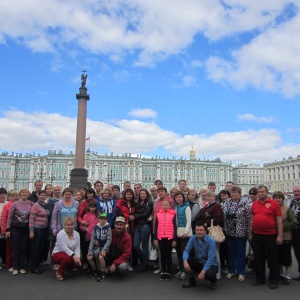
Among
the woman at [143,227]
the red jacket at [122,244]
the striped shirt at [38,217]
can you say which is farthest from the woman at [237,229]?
the striped shirt at [38,217]

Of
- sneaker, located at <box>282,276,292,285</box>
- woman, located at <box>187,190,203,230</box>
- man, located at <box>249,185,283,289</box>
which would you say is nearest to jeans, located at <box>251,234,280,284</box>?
man, located at <box>249,185,283,289</box>

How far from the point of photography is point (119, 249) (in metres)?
6.19

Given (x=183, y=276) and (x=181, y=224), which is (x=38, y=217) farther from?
(x=183, y=276)

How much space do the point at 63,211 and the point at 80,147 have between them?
52.2 feet

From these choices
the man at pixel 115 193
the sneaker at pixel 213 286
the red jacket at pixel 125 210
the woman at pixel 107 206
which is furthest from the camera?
the man at pixel 115 193

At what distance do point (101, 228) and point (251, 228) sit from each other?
289cm

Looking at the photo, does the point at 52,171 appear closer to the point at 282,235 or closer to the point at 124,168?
the point at 124,168

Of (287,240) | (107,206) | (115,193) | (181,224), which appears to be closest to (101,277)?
(107,206)

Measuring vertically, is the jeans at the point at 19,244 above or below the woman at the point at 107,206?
below

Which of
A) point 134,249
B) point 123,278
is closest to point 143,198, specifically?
point 134,249

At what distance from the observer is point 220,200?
7660 millimetres

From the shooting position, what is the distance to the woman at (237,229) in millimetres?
6090

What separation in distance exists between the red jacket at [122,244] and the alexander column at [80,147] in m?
15.6

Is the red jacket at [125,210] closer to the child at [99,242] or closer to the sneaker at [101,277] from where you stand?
the child at [99,242]
